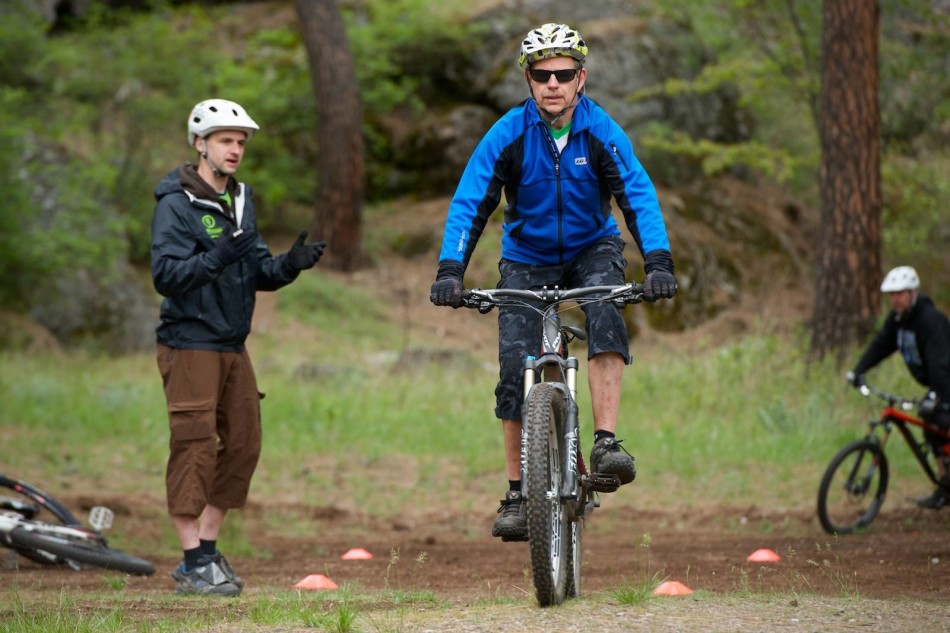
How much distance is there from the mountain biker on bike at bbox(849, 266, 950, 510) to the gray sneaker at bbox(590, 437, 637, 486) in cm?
510

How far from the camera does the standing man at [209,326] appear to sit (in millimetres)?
6562

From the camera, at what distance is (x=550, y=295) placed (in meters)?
5.39

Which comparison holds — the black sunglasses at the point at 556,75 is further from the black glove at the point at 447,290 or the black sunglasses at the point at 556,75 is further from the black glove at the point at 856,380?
the black glove at the point at 856,380

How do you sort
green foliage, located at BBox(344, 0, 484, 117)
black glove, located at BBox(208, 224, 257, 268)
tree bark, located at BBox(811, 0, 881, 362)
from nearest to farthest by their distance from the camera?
black glove, located at BBox(208, 224, 257, 268) → tree bark, located at BBox(811, 0, 881, 362) → green foliage, located at BBox(344, 0, 484, 117)

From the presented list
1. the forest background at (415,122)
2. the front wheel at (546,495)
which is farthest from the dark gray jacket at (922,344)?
the forest background at (415,122)

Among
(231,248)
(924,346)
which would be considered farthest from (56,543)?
(924,346)

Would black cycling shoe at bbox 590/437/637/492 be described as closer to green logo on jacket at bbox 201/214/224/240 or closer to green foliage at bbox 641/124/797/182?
green logo on jacket at bbox 201/214/224/240

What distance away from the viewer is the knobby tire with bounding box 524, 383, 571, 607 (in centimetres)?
494

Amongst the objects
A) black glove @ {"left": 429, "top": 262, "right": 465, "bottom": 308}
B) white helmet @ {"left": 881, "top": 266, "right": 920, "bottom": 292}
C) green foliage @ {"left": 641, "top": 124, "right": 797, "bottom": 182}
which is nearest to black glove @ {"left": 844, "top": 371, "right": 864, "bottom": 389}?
white helmet @ {"left": 881, "top": 266, "right": 920, "bottom": 292}

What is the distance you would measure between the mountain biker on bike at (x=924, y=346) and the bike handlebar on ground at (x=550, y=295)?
Answer: 17.2ft

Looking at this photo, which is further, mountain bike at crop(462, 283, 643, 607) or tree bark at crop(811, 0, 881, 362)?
tree bark at crop(811, 0, 881, 362)

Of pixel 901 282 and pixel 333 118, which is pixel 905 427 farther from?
pixel 333 118

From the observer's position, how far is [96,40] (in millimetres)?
21516

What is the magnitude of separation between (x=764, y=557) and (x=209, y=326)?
381 centimetres
